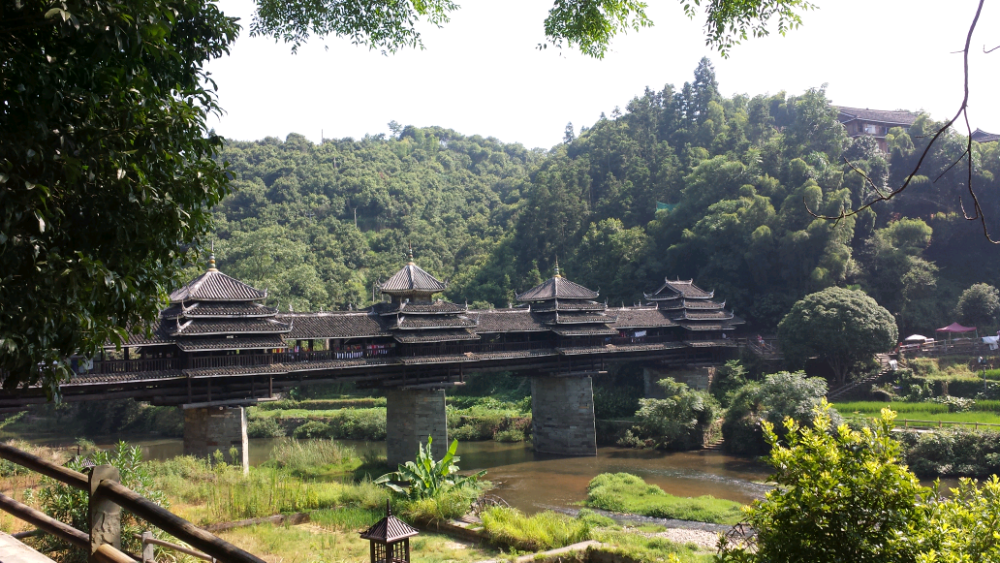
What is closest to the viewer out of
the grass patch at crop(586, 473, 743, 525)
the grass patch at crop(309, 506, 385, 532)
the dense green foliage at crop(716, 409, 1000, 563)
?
the dense green foliage at crop(716, 409, 1000, 563)

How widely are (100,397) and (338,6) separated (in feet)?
51.1

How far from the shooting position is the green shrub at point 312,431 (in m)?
38.2

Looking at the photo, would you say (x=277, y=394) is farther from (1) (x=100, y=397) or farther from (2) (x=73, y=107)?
(2) (x=73, y=107)

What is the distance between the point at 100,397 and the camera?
780 inches

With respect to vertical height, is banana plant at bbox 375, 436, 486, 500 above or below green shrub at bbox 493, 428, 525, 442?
above

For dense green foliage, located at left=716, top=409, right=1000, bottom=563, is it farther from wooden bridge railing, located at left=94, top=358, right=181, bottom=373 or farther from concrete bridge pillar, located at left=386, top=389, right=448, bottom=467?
concrete bridge pillar, located at left=386, top=389, right=448, bottom=467

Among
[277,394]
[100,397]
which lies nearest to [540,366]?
[277,394]

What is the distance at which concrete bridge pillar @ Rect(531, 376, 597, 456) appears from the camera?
102ft

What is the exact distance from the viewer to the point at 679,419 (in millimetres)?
31078

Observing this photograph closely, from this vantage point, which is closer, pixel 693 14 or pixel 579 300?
pixel 693 14

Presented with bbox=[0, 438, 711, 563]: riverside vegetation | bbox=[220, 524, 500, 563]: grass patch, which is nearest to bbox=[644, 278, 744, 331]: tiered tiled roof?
bbox=[0, 438, 711, 563]: riverside vegetation

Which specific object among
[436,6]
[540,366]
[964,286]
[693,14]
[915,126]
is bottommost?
[540,366]

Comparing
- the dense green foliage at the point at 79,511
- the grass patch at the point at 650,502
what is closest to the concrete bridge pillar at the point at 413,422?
the grass patch at the point at 650,502

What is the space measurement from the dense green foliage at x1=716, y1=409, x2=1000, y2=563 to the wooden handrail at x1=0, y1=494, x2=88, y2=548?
517 cm
